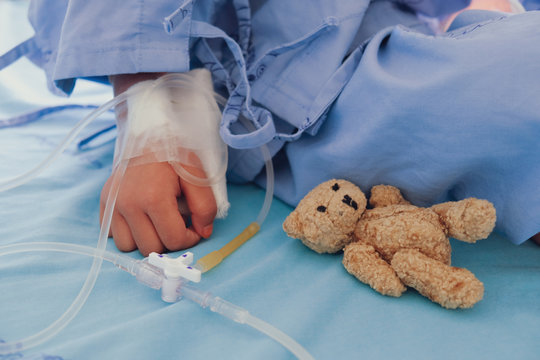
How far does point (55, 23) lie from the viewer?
904 millimetres

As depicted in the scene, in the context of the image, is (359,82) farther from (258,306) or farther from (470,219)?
(258,306)

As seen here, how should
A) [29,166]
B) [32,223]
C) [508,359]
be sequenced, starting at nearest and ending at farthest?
[508,359] → [32,223] → [29,166]

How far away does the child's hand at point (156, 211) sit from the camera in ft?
2.02

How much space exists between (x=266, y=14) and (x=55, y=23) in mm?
→ 482

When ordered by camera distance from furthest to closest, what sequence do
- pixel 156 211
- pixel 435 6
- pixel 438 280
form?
pixel 435 6 < pixel 156 211 < pixel 438 280

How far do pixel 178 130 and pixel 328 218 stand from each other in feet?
0.96

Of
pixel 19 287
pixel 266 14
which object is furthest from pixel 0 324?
pixel 266 14

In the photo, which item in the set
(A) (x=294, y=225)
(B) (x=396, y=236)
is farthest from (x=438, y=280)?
(A) (x=294, y=225)

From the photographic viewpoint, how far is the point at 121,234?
63 centimetres

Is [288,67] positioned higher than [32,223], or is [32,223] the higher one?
[288,67]

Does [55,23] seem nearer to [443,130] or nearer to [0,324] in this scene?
[0,324]

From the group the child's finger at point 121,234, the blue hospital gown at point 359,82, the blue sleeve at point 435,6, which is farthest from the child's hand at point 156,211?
the blue sleeve at point 435,6

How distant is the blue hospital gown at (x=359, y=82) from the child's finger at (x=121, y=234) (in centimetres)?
21

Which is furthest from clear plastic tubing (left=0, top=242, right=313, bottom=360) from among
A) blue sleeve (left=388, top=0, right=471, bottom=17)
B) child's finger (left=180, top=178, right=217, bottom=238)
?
blue sleeve (left=388, top=0, right=471, bottom=17)
